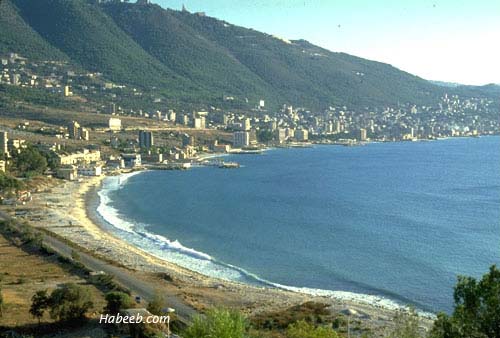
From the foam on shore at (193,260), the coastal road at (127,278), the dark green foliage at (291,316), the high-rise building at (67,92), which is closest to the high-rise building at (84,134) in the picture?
the high-rise building at (67,92)

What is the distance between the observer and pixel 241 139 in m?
75.6

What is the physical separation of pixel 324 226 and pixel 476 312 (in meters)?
20.0

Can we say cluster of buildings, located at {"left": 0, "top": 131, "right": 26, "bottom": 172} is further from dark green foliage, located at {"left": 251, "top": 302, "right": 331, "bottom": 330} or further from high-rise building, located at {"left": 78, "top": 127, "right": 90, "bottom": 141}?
dark green foliage, located at {"left": 251, "top": 302, "right": 331, "bottom": 330}

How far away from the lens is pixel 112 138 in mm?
59344

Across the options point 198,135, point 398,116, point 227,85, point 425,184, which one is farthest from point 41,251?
point 398,116

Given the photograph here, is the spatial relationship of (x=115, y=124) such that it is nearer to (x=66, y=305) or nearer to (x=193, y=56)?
→ (x=193, y=56)

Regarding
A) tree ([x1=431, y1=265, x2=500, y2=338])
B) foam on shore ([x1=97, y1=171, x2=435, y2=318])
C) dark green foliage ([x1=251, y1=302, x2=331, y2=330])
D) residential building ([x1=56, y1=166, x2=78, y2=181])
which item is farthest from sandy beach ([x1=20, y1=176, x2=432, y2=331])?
residential building ([x1=56, y1=166, x2=78, y2=181])

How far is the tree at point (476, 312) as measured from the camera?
5.60 meters

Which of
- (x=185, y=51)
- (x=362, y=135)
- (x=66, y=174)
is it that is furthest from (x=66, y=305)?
(x=185, y=51)

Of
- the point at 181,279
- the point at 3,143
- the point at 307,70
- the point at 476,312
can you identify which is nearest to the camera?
the point at 476,312

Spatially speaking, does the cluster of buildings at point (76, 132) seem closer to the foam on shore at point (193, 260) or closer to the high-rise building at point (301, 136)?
the foam on shore at point (193, 260)

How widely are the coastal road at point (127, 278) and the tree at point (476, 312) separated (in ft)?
20.8

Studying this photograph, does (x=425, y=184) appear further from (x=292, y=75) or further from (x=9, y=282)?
(x=292, y=75)

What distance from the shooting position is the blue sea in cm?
1730
